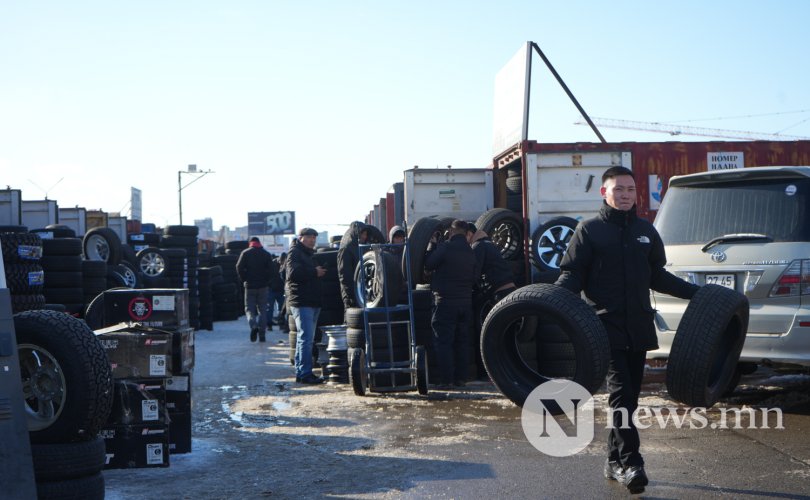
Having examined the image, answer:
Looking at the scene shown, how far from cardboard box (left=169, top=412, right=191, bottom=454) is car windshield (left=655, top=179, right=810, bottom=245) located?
14.0ft

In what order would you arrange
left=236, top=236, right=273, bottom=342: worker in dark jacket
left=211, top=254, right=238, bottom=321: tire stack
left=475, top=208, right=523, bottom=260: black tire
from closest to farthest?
left=475, top=208, right=523, bottom=260: black tire, left=236, top=236, right=273, bottom=342: worker in dark jacket, left=211, top=254, right=238, bottom=321: tire stack

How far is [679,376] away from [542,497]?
1.07 metres

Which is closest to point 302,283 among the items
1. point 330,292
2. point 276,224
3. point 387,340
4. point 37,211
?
point 330,292

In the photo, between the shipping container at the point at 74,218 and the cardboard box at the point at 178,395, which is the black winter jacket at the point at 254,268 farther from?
the cardboard box at the point at 178,395

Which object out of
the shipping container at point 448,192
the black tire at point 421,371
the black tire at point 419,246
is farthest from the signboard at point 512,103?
the black tire at point 421,371

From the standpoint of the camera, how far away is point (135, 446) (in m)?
6.47

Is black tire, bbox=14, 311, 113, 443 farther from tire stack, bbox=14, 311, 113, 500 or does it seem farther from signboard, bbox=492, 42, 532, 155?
signboard, bbox=492, 42, 532, 155

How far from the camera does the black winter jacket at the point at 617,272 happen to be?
533cm

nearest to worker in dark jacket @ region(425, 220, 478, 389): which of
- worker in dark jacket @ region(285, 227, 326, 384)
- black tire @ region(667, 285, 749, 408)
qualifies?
worker in dark jacket @ region(285, 227, 326, 384)

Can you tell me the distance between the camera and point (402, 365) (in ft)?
32.3

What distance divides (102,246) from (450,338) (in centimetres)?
1094

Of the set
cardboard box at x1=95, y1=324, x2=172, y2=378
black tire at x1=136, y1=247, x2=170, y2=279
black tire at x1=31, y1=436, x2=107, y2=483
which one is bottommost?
black tire at x1=31, y1=436, x2=107, y2=483

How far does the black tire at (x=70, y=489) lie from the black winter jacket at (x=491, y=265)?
19.1 ft

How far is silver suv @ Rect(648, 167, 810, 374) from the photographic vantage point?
7.16m
